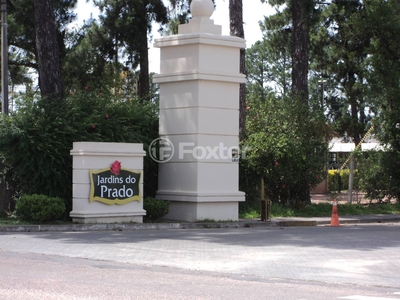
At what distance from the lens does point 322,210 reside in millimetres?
25031

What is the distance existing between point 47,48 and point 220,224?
7.74 m

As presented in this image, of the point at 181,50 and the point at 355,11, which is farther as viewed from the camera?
the point at 355,11

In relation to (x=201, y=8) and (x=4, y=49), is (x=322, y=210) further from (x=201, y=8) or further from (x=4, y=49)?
(x=4, y=49)

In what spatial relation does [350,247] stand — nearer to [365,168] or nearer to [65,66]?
[365,168]

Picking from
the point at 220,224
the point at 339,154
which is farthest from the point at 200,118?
the point at 339,154

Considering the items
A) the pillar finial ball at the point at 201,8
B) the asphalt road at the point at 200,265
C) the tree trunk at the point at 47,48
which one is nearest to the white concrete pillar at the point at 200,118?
the pillar finial ball at the point at 201,8

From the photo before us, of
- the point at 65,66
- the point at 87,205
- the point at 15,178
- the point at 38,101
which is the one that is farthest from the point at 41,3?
the point at 65,66

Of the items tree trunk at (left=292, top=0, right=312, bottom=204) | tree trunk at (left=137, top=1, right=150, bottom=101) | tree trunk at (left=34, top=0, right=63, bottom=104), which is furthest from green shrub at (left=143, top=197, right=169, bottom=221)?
tree trunk at (left=137, top=1, right=150, bottom=101)

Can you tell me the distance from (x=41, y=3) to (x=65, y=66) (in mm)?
11063

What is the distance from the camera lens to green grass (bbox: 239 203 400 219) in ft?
76.3

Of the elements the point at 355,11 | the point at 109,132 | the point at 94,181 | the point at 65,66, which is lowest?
the point at 94,181

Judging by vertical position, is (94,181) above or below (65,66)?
below

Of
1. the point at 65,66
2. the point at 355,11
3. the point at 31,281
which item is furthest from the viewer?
the point at 65,66

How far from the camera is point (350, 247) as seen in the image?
48.9 ft
